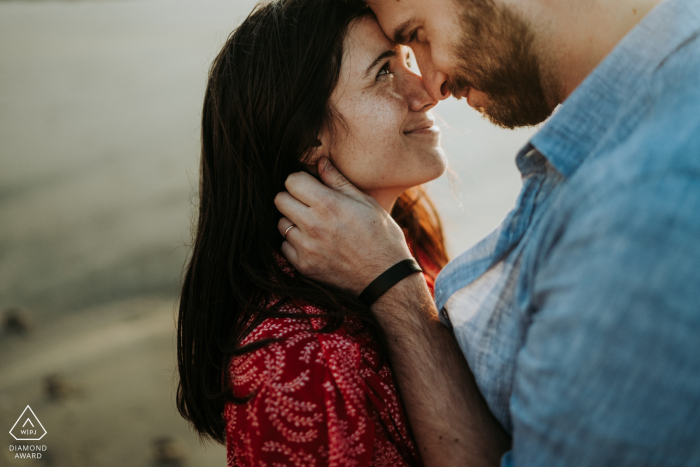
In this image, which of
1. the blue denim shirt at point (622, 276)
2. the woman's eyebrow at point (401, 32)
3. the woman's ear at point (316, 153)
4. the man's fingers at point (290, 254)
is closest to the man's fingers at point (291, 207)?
the man's fingers at point (290, 254)

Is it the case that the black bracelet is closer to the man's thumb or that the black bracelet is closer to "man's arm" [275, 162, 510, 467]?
"man's arm" [275, 162, 510, 467]

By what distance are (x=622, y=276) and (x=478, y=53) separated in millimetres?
1039

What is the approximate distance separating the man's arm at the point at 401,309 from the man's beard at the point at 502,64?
24.5 inches

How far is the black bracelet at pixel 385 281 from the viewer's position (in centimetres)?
172

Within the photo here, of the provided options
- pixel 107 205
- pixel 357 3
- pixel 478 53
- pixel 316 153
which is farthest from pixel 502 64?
pixel 107 205

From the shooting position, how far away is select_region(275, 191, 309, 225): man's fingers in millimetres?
1908

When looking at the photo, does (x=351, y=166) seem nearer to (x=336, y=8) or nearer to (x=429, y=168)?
(x=429, y=168)

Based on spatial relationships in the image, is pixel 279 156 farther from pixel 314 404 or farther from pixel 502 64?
pixel 314 404

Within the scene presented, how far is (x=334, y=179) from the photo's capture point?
81.7 inches

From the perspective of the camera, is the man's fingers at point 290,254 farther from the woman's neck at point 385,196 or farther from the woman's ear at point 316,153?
the woman's neck at point 385,196

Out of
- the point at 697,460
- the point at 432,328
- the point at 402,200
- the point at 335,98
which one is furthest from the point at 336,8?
the point at 697,460

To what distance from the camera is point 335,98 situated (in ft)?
6.72

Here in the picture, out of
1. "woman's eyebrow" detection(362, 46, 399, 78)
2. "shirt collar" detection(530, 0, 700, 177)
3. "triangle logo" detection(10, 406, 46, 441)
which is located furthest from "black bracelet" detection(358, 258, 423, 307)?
"triangle logo" detection(10, 406, 46, 441)

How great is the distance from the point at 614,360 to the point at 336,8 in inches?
67.1
